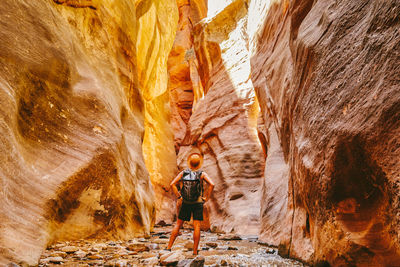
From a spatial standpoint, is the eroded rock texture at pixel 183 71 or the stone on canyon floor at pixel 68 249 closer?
the stone on canyon floor at pixel 68 249

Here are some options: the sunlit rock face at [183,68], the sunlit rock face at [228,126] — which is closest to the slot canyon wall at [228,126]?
the sunlit rock face at [228,126]

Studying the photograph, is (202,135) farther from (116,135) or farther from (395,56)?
(395,56)

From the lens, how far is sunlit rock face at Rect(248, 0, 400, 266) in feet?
7.06

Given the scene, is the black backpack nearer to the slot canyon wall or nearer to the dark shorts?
the dark shorts

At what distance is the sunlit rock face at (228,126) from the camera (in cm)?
1208

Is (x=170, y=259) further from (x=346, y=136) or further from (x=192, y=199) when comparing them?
(x=346, y=136)

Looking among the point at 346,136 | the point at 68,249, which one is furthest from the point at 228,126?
the point at 346,136

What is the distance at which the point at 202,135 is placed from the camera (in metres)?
16.0

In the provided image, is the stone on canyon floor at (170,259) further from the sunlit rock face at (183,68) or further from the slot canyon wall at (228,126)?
the sunlit rock face at (183,68)

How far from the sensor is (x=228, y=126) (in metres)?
14.4

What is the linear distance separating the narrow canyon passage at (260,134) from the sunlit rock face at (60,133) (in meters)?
0.02

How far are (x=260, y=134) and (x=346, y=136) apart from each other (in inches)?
336

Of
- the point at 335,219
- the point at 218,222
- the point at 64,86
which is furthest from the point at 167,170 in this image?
the point at 335,219

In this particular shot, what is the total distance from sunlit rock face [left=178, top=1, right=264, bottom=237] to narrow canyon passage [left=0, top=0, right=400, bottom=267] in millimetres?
744
